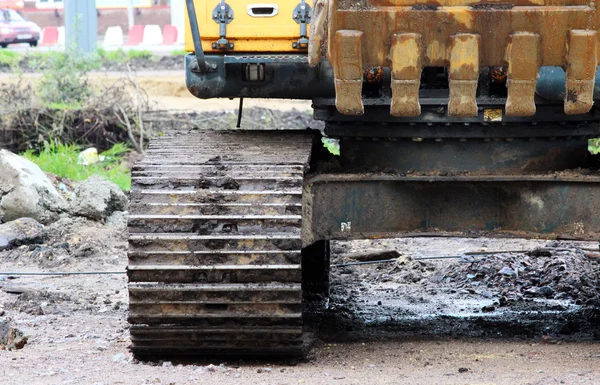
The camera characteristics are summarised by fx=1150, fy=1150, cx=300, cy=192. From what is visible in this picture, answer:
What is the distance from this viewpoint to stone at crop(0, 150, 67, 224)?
9.54 metres

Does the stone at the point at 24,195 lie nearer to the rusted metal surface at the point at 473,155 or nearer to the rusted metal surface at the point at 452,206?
the rusted metal surface at the point at 473,155

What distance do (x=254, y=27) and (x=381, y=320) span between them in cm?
215

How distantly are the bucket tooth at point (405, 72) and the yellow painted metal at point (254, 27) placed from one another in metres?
0.87

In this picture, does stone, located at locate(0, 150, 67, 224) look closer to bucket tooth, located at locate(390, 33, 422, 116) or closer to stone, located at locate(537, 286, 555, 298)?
stone, located at locate(537, 286, 555, 298)

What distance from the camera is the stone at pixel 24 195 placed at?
31.3ft

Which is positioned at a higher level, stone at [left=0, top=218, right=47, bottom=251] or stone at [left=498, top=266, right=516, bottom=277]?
stone at [left=0, top=218, right=47, bottom=251]

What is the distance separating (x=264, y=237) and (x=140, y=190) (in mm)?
630

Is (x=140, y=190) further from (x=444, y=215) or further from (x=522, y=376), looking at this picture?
(x=522, y=376)

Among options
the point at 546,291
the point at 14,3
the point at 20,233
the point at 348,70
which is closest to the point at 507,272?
the point at 546,291

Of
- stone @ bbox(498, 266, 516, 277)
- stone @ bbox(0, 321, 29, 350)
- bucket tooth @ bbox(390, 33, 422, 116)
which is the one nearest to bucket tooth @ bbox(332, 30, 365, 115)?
bucket tooth @ bbox(390, 33, 422, 116)

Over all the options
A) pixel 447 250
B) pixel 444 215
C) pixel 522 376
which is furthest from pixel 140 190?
pixel 447 250

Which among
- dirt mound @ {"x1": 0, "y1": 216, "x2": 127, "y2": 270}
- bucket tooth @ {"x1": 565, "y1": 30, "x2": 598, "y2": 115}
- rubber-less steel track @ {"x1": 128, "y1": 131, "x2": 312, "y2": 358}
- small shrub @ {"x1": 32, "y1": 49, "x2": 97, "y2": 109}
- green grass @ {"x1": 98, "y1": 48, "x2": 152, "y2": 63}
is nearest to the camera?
bucket tooth @ {"x1": 565, "y1": 30, "x2": 598, "y2": 115}

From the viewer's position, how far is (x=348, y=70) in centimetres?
480

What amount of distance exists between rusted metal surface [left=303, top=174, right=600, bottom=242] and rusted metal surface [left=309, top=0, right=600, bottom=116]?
792 mm
